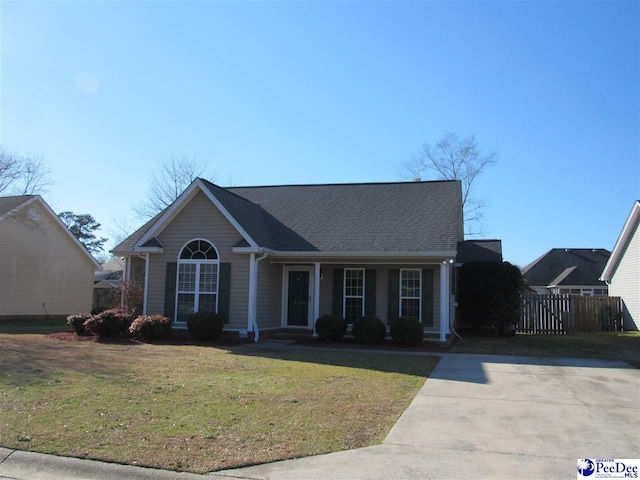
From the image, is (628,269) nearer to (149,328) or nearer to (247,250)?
(247,250)

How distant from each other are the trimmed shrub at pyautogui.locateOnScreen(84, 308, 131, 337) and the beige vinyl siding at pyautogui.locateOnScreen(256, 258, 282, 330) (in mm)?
4250

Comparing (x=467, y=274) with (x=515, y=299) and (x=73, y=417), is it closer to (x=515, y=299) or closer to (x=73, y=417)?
(x=515, y=299)

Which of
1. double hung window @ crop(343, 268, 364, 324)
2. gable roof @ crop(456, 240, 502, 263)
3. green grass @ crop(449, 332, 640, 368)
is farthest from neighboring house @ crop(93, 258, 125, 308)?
A: green grass @ crop(449, 332, 640, 368)

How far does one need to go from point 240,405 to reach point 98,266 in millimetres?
27624

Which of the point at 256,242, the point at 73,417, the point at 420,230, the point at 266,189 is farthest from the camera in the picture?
the point at 266,189

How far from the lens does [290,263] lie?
1841cm

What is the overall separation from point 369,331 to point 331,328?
1276mm

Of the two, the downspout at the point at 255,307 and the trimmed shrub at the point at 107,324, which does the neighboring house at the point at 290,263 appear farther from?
the trimmed shrub at the point at 107,324

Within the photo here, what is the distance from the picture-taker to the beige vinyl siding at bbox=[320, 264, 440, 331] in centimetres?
1725

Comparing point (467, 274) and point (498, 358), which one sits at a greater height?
point (467, 274)

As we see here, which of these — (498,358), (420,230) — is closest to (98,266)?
(420,230)

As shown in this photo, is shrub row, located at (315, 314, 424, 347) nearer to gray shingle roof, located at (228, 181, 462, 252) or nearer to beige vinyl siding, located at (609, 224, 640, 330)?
gray shingle roof, located at (228, 181, 462, 252)

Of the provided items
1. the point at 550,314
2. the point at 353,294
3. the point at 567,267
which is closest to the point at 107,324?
the point at 353,294

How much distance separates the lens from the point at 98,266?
32156mm
